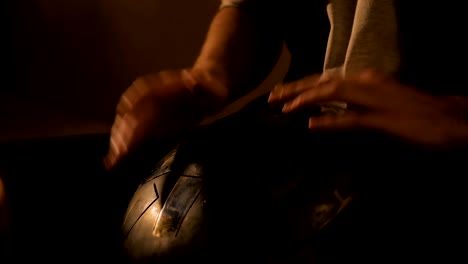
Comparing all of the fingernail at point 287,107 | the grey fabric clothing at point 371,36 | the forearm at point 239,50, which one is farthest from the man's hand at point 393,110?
the forearm at point 239,50

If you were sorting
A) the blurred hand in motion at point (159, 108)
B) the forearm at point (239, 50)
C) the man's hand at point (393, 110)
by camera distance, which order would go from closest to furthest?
the man's hand at point (393, 110), the blurred hand in motion at point (159, 108), the forearm at point (239, 50)

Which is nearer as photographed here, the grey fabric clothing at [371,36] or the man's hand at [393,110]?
the man's hand at [393,110]

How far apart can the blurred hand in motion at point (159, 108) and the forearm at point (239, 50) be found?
3.5 inches

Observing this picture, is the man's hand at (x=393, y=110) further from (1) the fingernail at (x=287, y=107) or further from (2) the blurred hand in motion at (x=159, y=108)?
(2) the blurred hand in motion at (x=159, y=108)

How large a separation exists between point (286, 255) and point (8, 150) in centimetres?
59

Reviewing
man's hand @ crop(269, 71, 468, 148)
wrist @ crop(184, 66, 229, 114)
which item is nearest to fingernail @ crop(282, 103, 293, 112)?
man's hand @ crop(269, 71, 468, 148)

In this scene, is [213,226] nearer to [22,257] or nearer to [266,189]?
[266,189]

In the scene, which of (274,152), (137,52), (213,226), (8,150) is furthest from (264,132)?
(137,52)

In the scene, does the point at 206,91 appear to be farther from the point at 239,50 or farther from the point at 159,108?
the point at 239,50

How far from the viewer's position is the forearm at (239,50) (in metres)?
0.78

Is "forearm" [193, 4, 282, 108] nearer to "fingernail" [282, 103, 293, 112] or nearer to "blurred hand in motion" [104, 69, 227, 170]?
"blurred hand in motion" [104, 69, 227, 170]

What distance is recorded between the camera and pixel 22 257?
32.7 inches

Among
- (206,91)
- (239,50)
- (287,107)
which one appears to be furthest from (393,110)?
(239,50)

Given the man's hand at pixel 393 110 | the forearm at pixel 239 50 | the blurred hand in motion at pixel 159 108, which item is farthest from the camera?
the forearm at pixel 239 50
